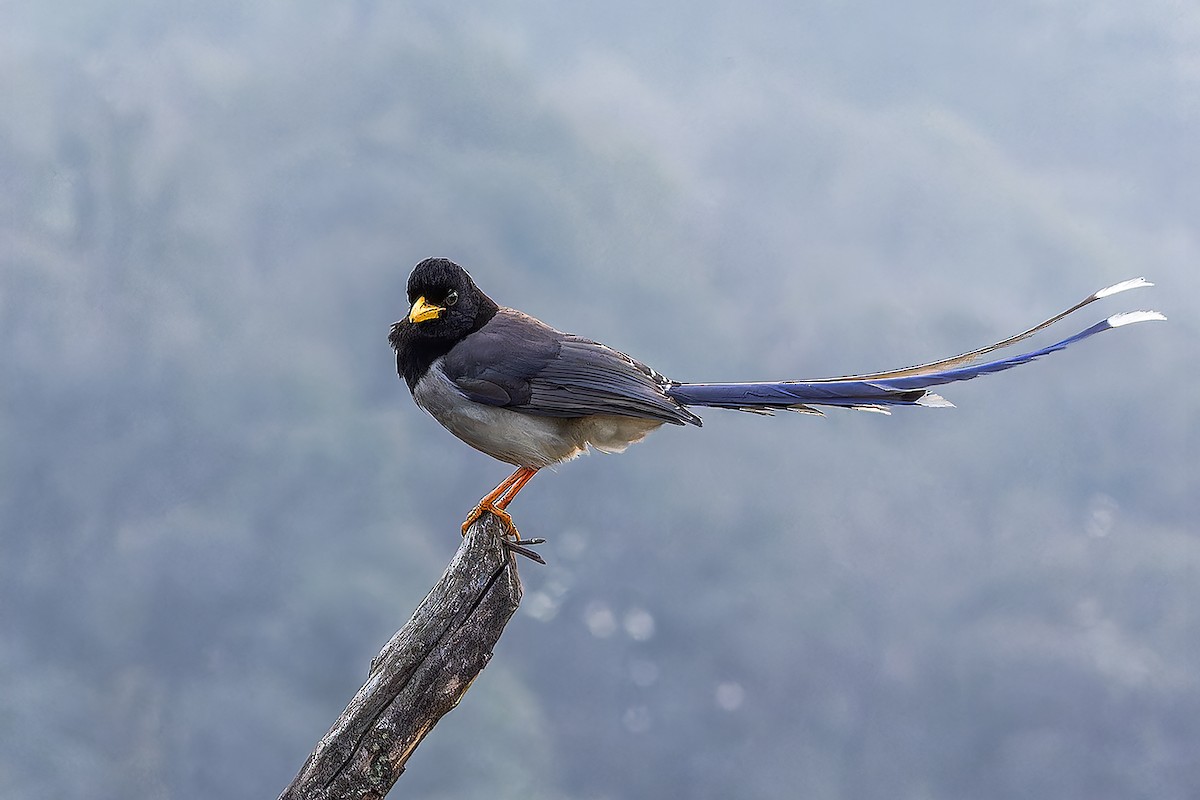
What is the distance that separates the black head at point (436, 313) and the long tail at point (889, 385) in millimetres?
1339

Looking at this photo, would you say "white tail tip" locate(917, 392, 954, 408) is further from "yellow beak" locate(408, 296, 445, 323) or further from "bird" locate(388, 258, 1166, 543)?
"yellow beak" locate(408, 296, 445, 323)

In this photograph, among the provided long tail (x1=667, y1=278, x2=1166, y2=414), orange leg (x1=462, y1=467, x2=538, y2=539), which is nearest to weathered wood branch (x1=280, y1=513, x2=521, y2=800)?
orange leg (x1=462, y1=467, x2=538, y2=539)

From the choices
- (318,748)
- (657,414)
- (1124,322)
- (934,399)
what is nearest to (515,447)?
(657,414)

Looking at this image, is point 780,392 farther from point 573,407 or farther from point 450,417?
point 450,417

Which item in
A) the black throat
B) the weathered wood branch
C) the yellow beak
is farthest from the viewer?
the black throat

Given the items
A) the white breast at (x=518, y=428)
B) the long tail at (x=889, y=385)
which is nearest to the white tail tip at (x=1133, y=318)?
the long tail at (x=889, y=385)

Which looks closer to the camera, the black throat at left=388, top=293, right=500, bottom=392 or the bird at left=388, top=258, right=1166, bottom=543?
the bird at left=388, top=258, right=1166, bottom=543

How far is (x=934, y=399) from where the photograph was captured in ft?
16.8

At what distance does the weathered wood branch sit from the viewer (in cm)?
495

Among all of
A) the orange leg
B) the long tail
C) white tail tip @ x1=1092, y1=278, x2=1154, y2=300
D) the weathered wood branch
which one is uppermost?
white tail tip @ x1=1092, y1=278, x2=1154, y2=300

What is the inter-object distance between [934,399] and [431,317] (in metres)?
2.57

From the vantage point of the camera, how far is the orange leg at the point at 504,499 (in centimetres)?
541

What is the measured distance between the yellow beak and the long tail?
1475 millimetres

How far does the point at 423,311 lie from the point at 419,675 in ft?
5.99
